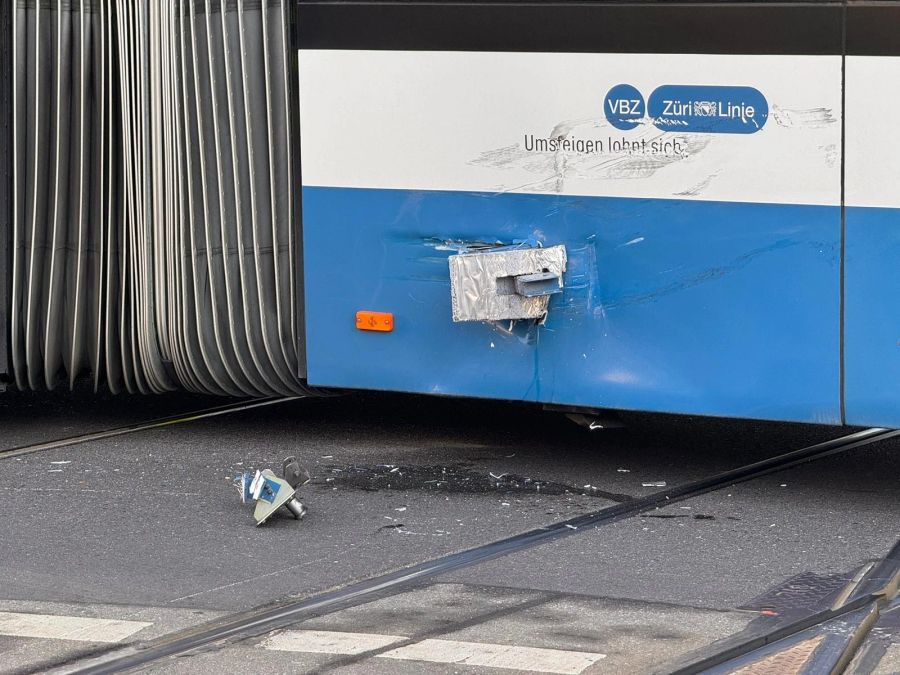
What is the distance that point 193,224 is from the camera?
7.13 m

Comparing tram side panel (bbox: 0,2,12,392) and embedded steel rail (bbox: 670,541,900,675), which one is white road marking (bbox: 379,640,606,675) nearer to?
embedded steel rail (bbox: 670,541,900,675)

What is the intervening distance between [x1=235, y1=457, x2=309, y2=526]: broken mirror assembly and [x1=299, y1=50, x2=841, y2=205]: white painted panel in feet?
4.32

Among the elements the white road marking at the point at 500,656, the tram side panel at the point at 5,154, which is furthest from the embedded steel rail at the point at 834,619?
the tram side panel at the point at 5,154

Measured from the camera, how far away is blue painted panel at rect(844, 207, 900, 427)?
5.94 metres

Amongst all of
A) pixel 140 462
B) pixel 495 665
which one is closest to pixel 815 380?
pixel 495 665

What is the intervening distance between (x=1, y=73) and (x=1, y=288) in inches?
39.2

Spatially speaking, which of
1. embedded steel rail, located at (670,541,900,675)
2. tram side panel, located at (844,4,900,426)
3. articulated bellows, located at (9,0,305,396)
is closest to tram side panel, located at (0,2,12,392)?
articulated bellows, located at (9,0,305,396)

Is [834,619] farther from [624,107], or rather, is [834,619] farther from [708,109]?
[624,107]

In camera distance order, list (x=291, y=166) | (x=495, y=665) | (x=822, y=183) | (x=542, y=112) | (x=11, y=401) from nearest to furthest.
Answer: (x=495, y=665), (x=822, y=183), (x=542, y=112), (x=291, y=166), (x=11, y=401)

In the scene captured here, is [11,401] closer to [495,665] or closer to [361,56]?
[361,56]

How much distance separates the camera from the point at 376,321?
6.86 meters

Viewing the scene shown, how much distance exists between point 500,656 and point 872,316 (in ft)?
7.23

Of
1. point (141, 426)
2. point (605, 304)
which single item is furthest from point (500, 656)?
point (141, 426)

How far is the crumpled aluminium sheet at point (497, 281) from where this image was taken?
6477mm
